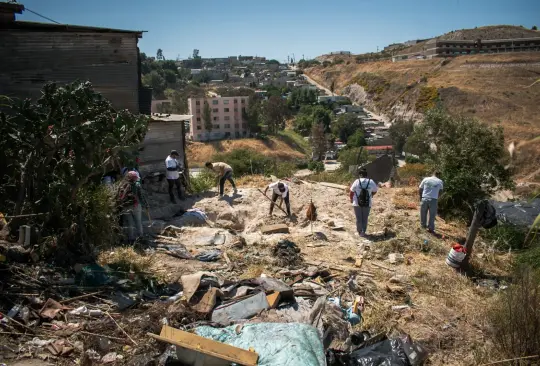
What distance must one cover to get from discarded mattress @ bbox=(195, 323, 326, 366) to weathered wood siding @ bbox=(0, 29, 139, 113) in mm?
8654

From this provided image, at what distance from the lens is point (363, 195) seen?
816 cm

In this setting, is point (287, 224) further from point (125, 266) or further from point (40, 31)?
Result: point (40, 31)

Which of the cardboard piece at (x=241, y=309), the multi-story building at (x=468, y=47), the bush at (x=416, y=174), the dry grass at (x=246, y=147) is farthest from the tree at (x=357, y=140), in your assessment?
the cardboard piece at (x=241, y=309)

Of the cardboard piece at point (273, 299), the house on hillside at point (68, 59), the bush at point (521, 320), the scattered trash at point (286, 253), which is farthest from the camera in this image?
the house on hillside at point (68, 59)

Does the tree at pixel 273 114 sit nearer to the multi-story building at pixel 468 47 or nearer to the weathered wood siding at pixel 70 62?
the multi-story building at pixel 468 47

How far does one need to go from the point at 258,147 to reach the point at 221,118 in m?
11.0

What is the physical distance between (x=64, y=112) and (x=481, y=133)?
10385mm

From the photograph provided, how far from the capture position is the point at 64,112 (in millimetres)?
5949

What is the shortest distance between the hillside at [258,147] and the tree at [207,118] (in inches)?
141

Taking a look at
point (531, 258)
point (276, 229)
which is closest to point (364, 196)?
point (276, 229)

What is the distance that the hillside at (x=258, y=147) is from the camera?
5775 centimetres

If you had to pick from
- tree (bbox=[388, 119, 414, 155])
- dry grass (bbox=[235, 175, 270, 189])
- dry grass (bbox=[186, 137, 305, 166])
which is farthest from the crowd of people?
tree (bbox=[388, 119, 414, 155])

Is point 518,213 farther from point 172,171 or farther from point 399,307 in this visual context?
point 172,171

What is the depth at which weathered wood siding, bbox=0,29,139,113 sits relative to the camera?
10234mm
